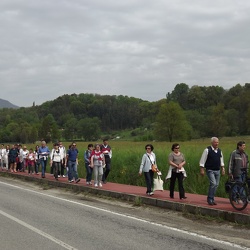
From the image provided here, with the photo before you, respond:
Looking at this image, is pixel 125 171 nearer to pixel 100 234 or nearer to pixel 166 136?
pixel 100 234

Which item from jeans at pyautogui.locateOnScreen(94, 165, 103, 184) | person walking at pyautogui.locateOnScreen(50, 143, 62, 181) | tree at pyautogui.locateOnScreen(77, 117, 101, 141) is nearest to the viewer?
jeans at pyautogui.locateOnScreen(94, 165, 103, 184)

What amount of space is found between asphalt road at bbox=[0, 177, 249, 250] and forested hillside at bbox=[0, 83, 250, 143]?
69.7 metres

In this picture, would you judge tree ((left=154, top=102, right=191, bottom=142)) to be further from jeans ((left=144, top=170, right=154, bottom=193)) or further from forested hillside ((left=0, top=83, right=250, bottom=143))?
jeans ((left=144, top=170, right=154, bottom=193))

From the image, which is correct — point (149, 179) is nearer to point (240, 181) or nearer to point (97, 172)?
point (97, 172)

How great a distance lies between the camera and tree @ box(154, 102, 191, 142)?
80.9 metres

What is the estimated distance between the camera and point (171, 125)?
81.8 meters

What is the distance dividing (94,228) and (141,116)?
135112 mm

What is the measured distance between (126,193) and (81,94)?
522 ft

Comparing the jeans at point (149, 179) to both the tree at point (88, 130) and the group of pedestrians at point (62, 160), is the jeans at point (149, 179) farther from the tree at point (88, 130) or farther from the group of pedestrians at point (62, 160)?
the tree at point (88, 130)

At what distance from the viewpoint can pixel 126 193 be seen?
13992 millimetres

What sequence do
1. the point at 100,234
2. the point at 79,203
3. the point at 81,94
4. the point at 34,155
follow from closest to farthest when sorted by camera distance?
1. the point at 100,234
2. the point at 79,203
3. the point at 34,155
4. the point at 81,94

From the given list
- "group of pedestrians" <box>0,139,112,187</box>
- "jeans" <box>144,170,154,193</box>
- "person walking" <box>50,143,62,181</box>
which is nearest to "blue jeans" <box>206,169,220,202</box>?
"jeans" <box>144,170,154,193</box>

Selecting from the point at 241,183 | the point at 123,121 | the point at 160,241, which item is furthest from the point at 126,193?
the point at 123,121

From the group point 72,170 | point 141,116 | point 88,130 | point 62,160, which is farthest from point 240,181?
point 141,116
